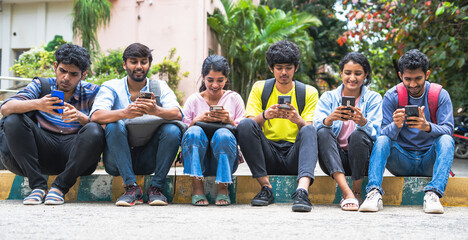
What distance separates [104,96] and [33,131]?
70 cm

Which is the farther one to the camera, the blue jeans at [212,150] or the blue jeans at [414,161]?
the blue jeans at [212,150]

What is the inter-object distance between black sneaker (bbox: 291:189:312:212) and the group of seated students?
1cm

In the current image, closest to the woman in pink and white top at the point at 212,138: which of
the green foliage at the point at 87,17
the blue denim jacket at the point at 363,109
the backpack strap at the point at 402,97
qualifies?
the blue denim jacket at the point at 363,109

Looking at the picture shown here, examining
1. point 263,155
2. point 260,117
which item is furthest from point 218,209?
point 260,117

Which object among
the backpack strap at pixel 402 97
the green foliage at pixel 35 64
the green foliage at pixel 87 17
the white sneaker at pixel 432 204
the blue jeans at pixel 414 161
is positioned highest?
the green foliage at pixel 87 17

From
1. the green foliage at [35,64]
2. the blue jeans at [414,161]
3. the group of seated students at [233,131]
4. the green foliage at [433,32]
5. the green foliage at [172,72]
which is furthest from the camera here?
the green foliage at [172,72]

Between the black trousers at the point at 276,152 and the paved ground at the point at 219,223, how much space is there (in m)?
0.38

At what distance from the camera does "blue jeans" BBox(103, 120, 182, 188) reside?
14.4 ft

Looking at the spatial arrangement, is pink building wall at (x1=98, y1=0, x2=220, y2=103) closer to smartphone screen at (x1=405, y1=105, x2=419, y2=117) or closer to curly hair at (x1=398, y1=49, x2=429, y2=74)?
curly hair at (x1=398, y1=49, x2=429, y2=74)

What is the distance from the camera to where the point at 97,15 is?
12023 mm

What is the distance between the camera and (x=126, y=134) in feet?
14.7

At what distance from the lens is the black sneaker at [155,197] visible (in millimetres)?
4395

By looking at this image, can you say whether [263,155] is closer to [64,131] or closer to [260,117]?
[260,117]

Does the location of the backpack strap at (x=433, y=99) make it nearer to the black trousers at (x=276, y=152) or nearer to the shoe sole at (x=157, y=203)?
the black trousers at (x=276, y=152)
